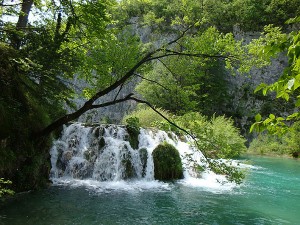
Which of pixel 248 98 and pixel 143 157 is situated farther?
pixel 248 98

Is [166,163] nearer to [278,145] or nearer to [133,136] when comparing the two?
[133,136]

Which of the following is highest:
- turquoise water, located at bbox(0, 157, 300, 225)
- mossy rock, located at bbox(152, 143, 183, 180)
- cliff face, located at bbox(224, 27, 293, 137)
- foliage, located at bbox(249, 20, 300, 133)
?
cliff face, located at bbox(224, 27, 293, 137)

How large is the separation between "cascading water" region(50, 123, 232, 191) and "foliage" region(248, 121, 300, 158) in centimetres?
1396

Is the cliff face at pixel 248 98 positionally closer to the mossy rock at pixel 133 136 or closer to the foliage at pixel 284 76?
the mossy rock at pixel 133 136

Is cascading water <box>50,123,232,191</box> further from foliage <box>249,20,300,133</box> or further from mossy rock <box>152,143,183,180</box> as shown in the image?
foliage <box>249,20,300,133</box>

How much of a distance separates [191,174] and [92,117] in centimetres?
2440

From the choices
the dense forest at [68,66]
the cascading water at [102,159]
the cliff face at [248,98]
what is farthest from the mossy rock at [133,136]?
the cliff face at [248,98]

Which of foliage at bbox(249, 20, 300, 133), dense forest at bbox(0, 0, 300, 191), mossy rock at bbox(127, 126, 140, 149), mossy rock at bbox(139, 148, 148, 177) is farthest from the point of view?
mossy rock at bbox(127, 126, 140, 149)

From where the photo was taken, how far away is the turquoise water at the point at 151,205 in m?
6.44

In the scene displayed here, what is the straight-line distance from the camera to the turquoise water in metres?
6.44

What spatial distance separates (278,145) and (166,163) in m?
16.9

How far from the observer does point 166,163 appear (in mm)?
12164

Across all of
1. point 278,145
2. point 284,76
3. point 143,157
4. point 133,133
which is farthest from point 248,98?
point 284,76

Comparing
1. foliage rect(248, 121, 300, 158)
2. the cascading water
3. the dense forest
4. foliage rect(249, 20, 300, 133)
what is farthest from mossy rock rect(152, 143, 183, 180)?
foliage rect(248, 121, 300, 158)
